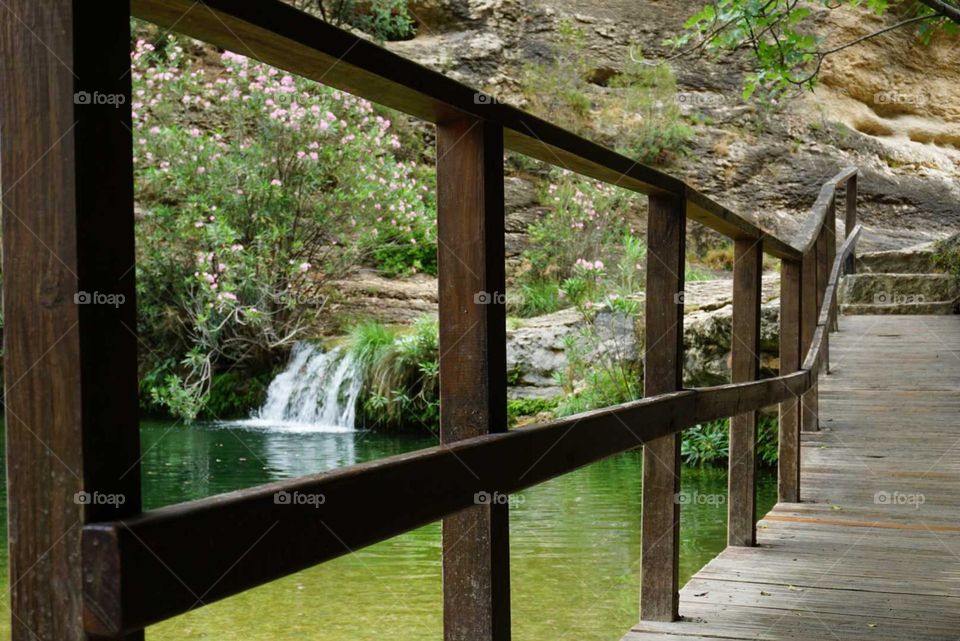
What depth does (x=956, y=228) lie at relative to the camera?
15.8m

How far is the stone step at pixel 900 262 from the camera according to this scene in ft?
35.6

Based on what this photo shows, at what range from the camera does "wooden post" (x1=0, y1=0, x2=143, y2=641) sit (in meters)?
0.89

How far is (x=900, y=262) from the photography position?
1111cm

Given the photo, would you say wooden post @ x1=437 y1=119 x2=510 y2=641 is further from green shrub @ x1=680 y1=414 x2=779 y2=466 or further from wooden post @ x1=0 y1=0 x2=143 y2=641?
green shrub @ x1=680 y1=414 x2=779 y2=466

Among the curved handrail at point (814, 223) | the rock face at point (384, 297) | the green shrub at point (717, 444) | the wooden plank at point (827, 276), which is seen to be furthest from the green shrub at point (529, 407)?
the curved handrail at point (814, 223)

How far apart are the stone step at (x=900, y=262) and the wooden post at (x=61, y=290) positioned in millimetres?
11009

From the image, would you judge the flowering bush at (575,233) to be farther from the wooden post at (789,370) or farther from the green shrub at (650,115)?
the wooden post at (789,370)

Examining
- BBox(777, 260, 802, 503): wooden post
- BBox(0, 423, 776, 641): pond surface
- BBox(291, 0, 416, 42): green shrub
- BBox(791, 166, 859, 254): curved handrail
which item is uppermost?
BBox(291, 0, 416, 42): green shrub

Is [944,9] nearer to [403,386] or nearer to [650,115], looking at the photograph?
[403,386]

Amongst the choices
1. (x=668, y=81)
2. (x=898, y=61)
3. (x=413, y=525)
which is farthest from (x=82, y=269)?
(x=898, y=61)

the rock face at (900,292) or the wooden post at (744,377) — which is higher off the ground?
the rock face at (900,292)

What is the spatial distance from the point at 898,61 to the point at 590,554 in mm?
14734

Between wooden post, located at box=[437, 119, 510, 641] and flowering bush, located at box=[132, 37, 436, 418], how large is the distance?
9.77 m

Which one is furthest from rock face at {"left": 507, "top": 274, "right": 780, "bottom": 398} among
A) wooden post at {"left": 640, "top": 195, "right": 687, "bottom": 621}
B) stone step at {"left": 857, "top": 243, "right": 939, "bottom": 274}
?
wooden post at {"left": 640, "top": 195, "right": 687, "bottom": 621}
